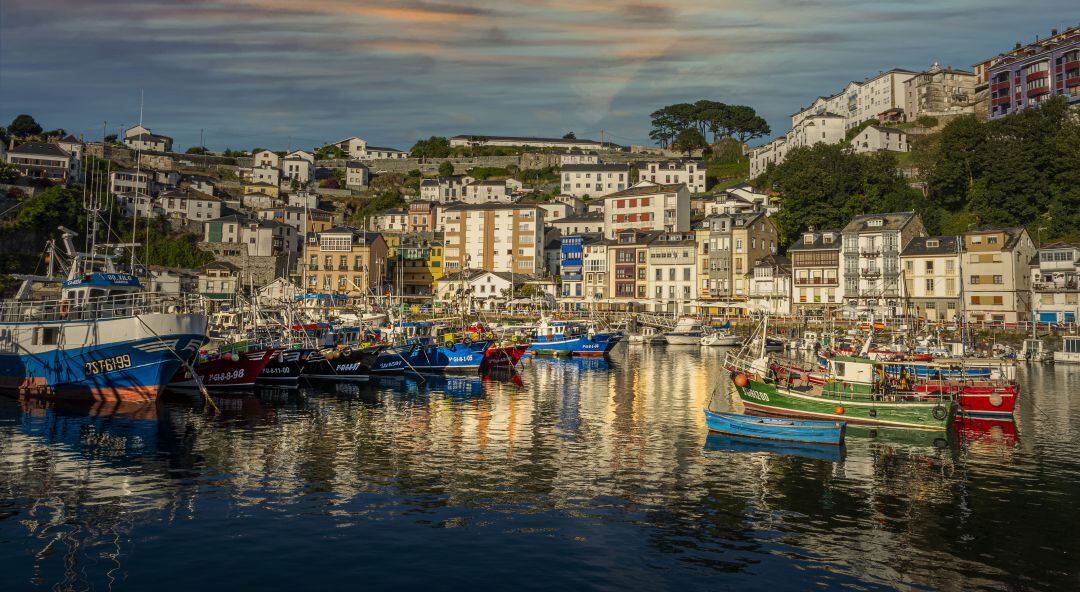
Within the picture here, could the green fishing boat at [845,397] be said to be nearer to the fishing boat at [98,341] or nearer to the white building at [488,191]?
the fishing boat at [98,341]

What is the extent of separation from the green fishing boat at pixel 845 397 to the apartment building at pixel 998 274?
6196 centimetres

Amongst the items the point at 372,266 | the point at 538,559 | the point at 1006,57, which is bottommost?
the point at 538,559

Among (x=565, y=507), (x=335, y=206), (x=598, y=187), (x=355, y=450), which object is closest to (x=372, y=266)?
(x=335, y=206)

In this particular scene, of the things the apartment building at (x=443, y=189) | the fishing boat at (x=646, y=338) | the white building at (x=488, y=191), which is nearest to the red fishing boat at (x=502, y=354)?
the fishing boat at (x=646, y=338)

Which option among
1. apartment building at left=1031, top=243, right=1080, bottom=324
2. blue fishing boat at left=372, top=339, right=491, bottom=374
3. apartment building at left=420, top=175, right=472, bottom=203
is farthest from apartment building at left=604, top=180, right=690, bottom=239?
blue fishing boat at left=372, top=339, right=491, bottom=374

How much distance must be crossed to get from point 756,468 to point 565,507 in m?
8.83

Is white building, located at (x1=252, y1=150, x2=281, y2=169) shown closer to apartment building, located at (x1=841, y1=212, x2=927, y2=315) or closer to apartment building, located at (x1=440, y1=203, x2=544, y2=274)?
apartment building, located at (x1=440, y1=203, x2=544, y2=274)

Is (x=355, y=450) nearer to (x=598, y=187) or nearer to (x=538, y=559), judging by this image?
(x=538, y=559)

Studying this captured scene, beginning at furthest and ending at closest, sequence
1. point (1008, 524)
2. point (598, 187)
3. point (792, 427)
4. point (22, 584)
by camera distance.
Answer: point (598, 187), point (792, 427), point (1008, 524), point (22, 584)

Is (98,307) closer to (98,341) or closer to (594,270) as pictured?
(98,341)

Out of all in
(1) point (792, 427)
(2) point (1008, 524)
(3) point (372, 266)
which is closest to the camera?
(2) point (1008, 524)

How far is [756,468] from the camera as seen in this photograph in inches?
1032

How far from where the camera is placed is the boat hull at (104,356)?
122 ft

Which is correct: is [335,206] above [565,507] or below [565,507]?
above
